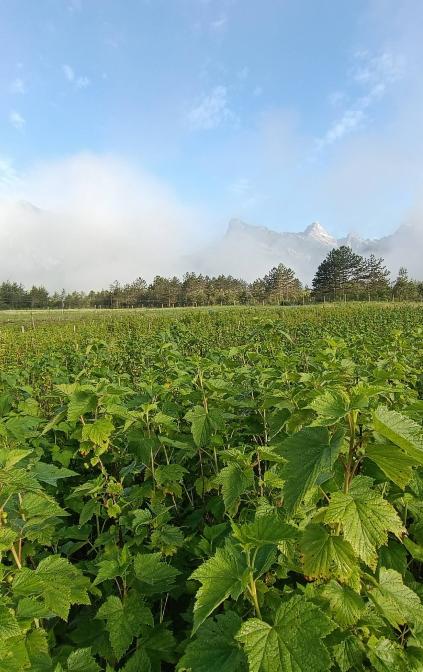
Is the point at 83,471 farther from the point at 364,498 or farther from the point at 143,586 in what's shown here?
the point at 364,498

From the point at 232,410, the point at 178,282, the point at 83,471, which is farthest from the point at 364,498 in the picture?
the point at 178,282

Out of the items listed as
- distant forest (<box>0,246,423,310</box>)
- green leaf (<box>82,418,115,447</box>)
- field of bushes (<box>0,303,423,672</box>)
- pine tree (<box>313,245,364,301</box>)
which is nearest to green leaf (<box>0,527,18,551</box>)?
field of bushes (<box>0,303,423,672</box>)

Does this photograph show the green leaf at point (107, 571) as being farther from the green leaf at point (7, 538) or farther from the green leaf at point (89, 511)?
the green leaf at point (89, 511)

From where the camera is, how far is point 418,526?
210 centimetres

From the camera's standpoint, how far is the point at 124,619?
1797mm

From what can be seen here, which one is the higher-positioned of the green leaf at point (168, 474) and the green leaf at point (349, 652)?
the green leaf at point (168, 474)

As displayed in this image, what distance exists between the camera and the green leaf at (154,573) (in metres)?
1.84

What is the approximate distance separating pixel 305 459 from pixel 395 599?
74 centimetres

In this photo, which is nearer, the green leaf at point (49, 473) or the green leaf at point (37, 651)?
the green leaf at point (37, 651)

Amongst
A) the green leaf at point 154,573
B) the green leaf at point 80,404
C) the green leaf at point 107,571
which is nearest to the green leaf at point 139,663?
the green leaf at point 154,573

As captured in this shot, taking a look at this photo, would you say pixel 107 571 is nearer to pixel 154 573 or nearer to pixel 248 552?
pixel 154 573

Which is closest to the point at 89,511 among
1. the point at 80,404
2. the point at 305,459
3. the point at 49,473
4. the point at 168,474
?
the point at 49,473

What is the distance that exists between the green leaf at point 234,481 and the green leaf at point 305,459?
2.92ft

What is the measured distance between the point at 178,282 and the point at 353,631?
103938 mm
